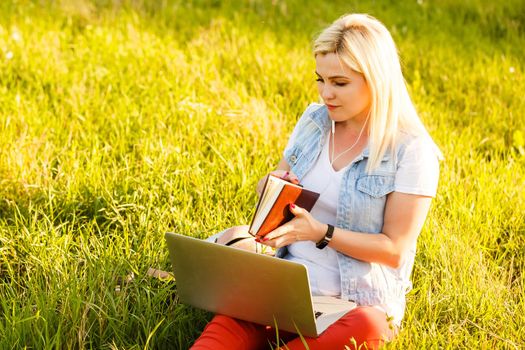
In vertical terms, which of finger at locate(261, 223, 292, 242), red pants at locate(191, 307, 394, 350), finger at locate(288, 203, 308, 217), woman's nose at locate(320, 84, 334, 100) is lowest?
red pants at locate(191, 307, 394, 350)

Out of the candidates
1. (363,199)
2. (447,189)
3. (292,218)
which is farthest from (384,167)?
(447,189)

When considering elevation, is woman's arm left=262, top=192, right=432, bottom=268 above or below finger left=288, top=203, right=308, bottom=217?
below

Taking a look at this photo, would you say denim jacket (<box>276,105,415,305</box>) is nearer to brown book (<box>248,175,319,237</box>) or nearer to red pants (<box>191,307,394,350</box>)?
red pants (<box>191,307,394,350</box>)

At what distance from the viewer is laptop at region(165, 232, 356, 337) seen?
263 centimetres

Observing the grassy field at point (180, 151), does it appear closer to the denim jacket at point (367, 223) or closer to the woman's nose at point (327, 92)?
the denim jacket at point (367, 223)

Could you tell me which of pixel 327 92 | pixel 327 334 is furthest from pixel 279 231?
pixel 327 92

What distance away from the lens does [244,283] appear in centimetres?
273

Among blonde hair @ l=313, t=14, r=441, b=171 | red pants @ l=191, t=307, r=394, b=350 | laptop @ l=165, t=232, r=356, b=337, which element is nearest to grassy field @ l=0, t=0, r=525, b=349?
red pants @ l=191, t=307, r=394, b=350

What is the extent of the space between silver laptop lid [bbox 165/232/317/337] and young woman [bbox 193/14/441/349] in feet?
0.24

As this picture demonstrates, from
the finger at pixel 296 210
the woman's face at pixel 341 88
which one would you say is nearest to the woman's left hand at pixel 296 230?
the finger at pixel 296 210

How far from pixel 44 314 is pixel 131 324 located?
29cm

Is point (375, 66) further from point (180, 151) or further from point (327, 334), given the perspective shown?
point (180, 151)

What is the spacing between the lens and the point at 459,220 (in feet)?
12.5

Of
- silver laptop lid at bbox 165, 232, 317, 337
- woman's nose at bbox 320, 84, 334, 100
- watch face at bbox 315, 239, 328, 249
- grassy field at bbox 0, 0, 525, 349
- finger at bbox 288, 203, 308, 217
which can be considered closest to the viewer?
silver laptop lid at bbox 165, 232, 317, 337
